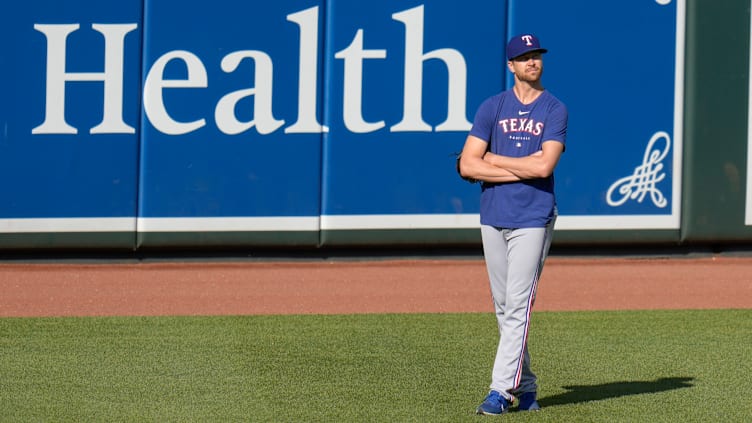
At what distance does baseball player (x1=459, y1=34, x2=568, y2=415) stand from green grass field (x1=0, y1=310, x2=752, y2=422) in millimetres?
385

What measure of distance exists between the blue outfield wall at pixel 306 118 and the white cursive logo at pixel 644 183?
2 cm

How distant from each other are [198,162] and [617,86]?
160 inches

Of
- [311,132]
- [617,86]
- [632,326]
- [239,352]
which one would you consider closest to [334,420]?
[239,352]

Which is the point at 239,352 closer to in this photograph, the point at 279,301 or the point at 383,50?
the point at 279,301

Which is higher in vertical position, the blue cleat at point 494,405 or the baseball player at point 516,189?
the baseball player at point 516,189

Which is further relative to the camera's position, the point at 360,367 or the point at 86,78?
the point at 86,78

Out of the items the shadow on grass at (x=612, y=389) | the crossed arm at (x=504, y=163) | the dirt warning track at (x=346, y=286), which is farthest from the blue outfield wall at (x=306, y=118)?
the crossed arm at (x=504, y=163)

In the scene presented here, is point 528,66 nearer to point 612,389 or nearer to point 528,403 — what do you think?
point 528,403

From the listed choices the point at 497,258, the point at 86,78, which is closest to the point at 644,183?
the point at 86,78

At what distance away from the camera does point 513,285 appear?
5824 millimetres

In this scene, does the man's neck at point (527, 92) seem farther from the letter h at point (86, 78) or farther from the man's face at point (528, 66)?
the letter h at point (86, 78)

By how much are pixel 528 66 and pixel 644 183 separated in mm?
6802

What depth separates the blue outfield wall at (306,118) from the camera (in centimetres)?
1170

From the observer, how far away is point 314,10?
1186 centimetres
